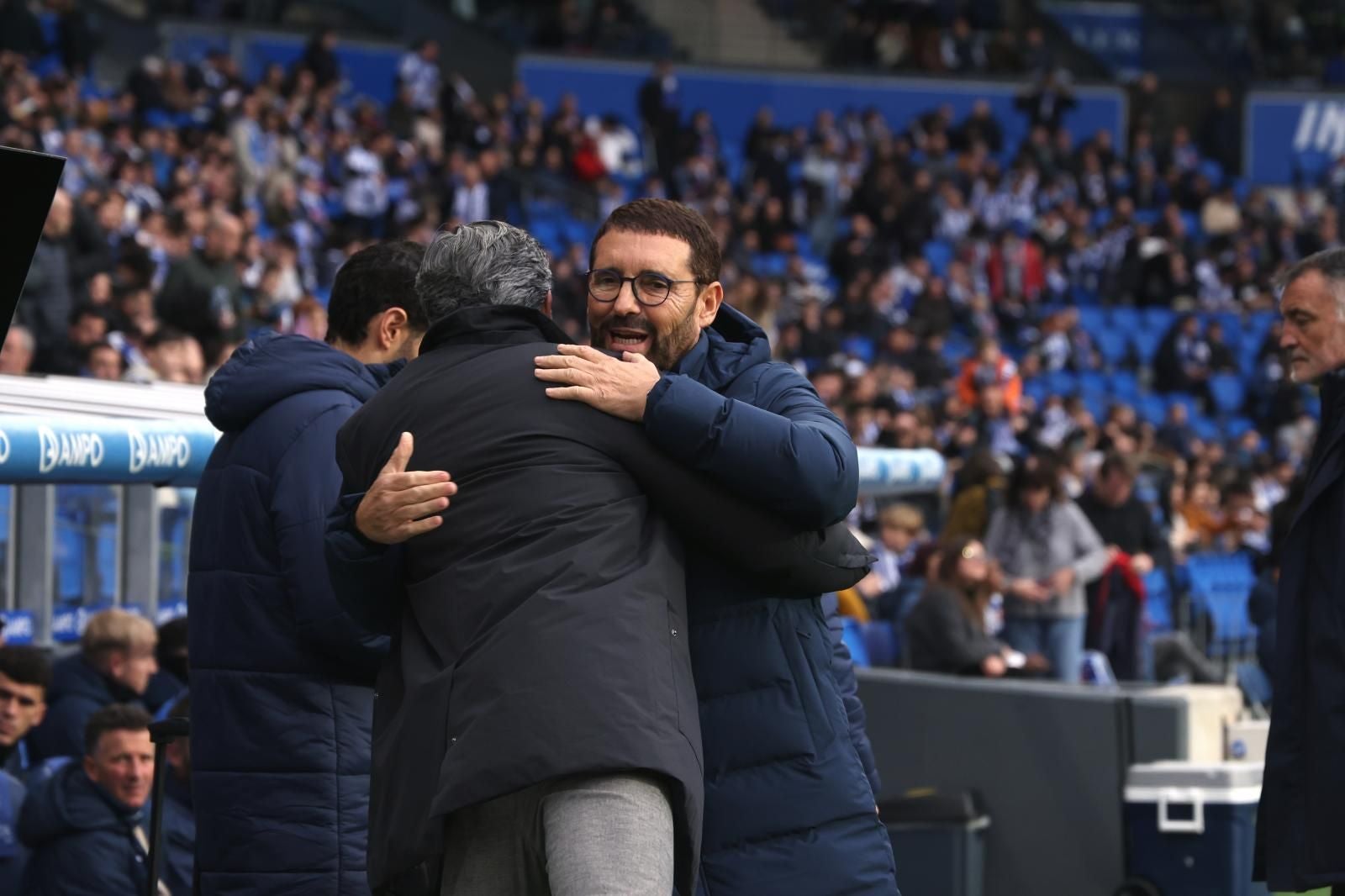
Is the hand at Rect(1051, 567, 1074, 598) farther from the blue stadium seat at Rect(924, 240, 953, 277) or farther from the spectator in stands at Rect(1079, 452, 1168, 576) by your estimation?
the blue stadium seat at Rect(924, 240, 953, 277)

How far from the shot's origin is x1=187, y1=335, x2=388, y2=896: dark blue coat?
3525mm

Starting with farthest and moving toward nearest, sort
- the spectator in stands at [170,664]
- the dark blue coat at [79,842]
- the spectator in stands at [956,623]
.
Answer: the spectator in stands at [956,623], the spectator in stands at [170,664], the dark blue coat at [79,842]

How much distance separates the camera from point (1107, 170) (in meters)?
26.6

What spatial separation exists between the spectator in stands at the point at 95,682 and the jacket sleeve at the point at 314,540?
245 cm

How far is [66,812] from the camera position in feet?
16.5

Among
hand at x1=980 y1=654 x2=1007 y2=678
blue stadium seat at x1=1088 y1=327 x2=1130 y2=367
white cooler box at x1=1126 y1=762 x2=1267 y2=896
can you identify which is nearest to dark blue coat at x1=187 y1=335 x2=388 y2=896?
white cooler box at x1=1126 y1=762 x2=1267 y2=896

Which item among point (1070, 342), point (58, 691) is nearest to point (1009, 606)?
point (58, 691)

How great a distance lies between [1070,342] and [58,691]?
17283 millimetres

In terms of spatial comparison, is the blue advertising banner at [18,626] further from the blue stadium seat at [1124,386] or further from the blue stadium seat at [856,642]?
the blue stadium seat at [1124,386]

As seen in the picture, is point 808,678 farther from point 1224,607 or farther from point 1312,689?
point 1224,607

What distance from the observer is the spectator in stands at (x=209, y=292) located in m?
10.5

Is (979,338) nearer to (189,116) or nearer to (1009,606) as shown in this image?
(189,116)

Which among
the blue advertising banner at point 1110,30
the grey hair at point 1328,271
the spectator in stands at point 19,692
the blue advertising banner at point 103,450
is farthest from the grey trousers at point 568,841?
the blue advertising banner at point 1110,30

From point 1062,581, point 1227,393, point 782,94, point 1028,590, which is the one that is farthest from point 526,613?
point 782,94
